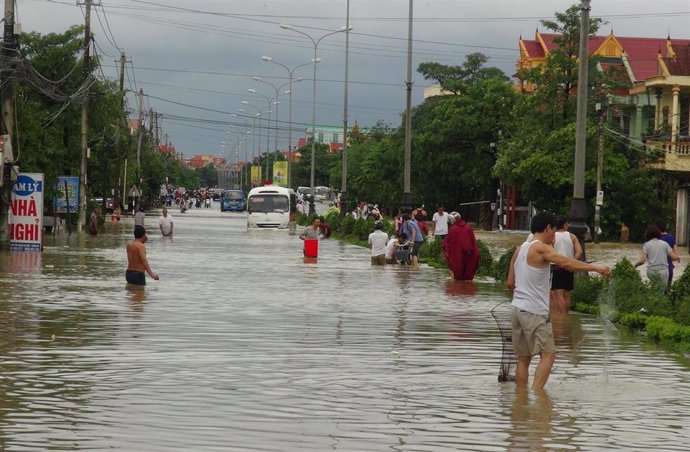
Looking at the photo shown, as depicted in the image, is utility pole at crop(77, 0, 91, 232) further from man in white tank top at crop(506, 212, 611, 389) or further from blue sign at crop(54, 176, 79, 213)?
man in white tank top at crop(506, 212, 611, 389)

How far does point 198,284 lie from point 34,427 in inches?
681

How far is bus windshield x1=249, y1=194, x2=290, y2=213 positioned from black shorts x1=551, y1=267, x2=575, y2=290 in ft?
180

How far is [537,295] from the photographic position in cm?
1241

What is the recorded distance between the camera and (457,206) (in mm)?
93625

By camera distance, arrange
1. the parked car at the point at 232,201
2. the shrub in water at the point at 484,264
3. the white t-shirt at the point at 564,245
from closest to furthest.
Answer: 1. the white t-shirt at the point at 564,245
2. the shrub in water at the point at 484,264
3. the parked car at the point at 232,201

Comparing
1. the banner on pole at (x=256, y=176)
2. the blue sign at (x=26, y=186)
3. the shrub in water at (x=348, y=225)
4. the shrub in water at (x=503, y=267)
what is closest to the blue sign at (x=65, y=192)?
the shrub in water at (x=348, y=225)

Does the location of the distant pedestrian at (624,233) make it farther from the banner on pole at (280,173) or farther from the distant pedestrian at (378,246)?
the banner on pole at (280,173)

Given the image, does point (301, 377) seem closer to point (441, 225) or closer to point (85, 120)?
point (441, 225)

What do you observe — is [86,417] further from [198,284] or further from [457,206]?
[457,206]

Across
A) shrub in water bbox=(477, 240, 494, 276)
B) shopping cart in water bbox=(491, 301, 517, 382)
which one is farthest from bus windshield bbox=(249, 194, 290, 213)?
shopping cart in water bbox=(491, 301, 517, 382)

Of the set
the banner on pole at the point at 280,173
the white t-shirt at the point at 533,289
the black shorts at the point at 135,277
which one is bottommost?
the black shorts at the point at 135,277

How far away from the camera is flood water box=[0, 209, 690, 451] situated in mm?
9773

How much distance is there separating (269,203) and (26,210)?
38592mm

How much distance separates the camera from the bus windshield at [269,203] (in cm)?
7562
